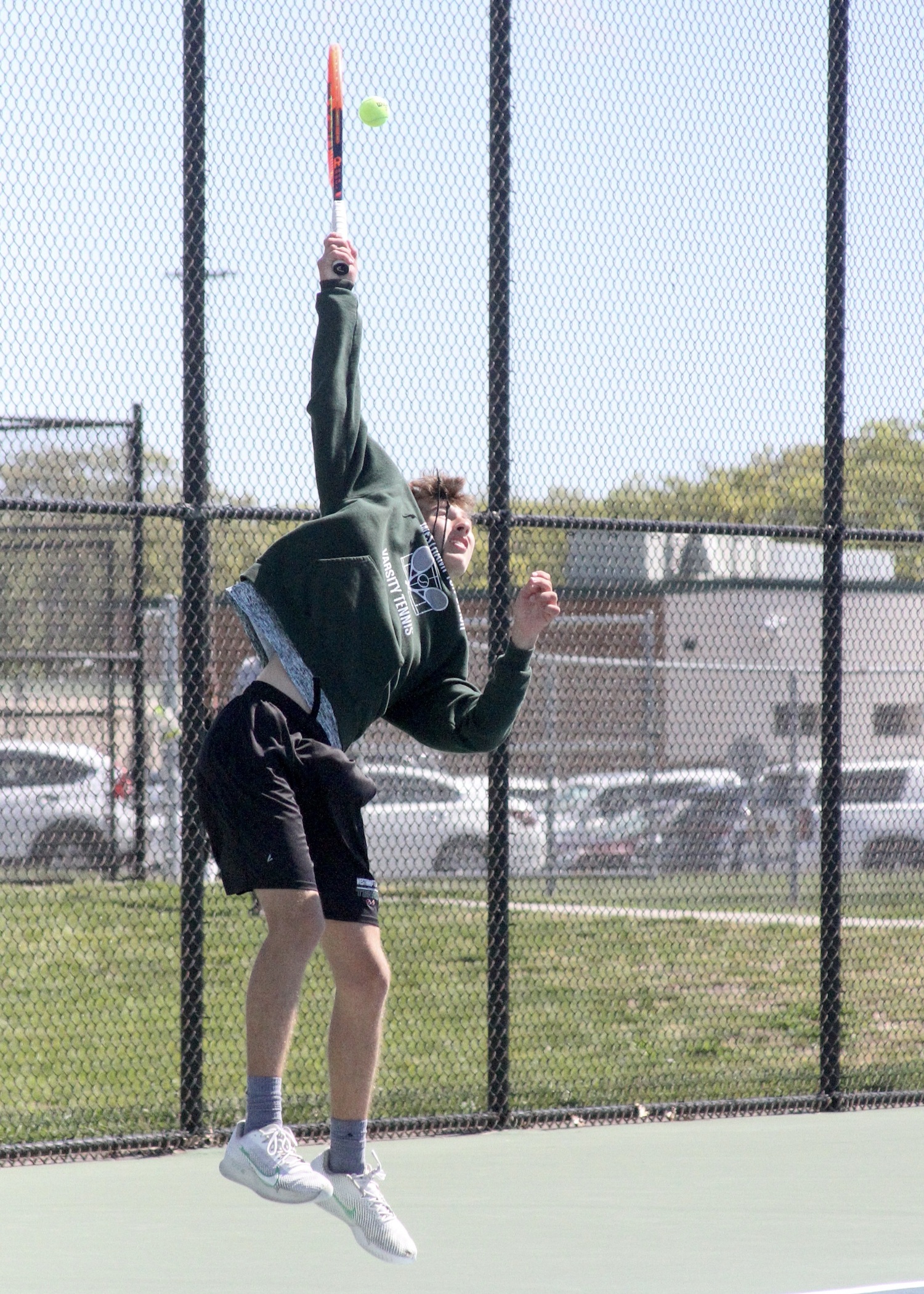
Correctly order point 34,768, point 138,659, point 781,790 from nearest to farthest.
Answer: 1. point 138,659
2. point 34,768
3. point 781,790

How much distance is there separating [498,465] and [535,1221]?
8.30ft

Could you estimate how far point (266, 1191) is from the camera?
362 cm

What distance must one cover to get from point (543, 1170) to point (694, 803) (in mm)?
5100

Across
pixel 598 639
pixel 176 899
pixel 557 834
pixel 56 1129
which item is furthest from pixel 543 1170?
pixel 598 639

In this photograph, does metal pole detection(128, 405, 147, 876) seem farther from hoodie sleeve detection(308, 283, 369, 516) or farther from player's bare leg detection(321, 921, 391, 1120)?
player's bare leg detection(321, 921, 391, 1120)

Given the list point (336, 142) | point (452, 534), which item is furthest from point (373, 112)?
point (452, 534)

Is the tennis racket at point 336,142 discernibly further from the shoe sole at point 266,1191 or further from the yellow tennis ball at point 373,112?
the shoe sole at point 266,1191

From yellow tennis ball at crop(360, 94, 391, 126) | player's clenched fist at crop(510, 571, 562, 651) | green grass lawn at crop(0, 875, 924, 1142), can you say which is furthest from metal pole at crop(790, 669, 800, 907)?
player's clenched fist at crop(510, 571, 562, 651)

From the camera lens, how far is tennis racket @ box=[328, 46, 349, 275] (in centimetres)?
430

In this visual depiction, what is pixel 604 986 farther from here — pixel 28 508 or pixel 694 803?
pixel 28 508

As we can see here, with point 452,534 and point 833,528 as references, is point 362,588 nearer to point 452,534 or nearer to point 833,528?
point 452,534

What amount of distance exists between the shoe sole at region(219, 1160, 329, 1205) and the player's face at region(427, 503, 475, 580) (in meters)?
1.47

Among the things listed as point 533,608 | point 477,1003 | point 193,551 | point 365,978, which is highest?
point 193,551

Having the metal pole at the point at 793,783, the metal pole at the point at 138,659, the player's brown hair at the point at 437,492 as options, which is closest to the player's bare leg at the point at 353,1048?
the player's brown hair at the point at 437,492
